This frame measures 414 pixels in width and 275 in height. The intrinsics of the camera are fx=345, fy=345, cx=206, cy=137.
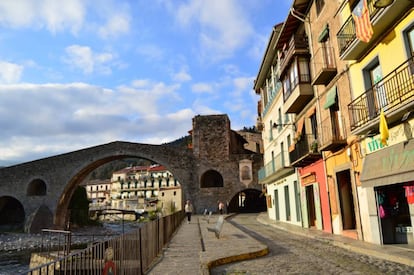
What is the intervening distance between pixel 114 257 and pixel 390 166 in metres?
7.03

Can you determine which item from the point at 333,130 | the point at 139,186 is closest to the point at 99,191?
the point at 139,186

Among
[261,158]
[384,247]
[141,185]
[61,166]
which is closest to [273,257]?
[384,247]

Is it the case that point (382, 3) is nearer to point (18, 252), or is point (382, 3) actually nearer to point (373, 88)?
point (373, 88)

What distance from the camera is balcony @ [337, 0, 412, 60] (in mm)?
8531

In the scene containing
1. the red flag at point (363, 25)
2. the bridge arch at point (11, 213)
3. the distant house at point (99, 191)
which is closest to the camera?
the red flag at point (363, 25)

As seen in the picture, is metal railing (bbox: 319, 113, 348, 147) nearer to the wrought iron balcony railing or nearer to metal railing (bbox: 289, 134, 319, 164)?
metal railing (bbox: 289, 134, 319, 164)

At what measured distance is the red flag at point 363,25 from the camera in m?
9.35

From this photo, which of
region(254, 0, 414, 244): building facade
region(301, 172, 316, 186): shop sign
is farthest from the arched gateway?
region(301, 172, 316, 186): shop sign

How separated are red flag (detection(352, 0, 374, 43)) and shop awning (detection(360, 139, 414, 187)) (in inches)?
121

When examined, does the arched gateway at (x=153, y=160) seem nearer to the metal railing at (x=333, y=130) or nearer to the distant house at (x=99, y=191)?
the metal railing at (x=333, y=130)

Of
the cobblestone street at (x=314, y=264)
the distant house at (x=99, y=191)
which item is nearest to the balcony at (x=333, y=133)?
the cobblestone street at (x=314, y=264)

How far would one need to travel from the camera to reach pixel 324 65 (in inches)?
525

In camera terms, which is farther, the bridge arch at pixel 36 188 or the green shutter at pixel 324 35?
the bridge arch at pixel 36 188

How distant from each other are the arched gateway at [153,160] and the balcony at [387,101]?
2892 cm
